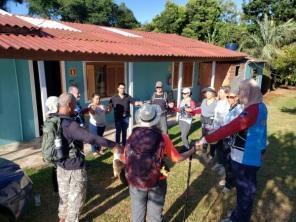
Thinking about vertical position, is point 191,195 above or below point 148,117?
below

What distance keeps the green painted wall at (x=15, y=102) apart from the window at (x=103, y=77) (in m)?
2.02

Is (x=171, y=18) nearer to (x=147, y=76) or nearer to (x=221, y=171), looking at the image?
(x=147, y=76)

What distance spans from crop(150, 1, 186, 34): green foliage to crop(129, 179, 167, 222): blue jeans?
23413mm

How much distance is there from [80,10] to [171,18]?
15729mm

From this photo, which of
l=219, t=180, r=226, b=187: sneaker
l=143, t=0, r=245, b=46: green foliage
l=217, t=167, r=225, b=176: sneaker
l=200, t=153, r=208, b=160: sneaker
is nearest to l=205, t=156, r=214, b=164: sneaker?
l=200, t=153, r=208, b=160: sneaker

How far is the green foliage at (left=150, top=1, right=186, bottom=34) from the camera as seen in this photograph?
933 inches

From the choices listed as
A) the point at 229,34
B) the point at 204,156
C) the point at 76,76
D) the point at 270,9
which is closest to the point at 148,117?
the point at 204,156

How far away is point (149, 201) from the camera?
2525mm

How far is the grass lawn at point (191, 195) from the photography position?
3641 millimetres

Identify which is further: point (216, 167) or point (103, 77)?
point (103, 77)

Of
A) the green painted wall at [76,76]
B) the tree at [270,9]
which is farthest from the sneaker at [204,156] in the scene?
the tree at [270,9]

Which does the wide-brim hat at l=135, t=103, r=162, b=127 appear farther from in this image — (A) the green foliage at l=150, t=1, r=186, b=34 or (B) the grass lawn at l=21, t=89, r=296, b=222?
(A) the green foliage at l=150, t=1, r=186, b=34

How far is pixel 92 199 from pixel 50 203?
64 cm

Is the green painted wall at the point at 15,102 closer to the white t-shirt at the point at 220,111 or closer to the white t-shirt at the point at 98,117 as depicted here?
the white t-shirt at the point at 98,117
